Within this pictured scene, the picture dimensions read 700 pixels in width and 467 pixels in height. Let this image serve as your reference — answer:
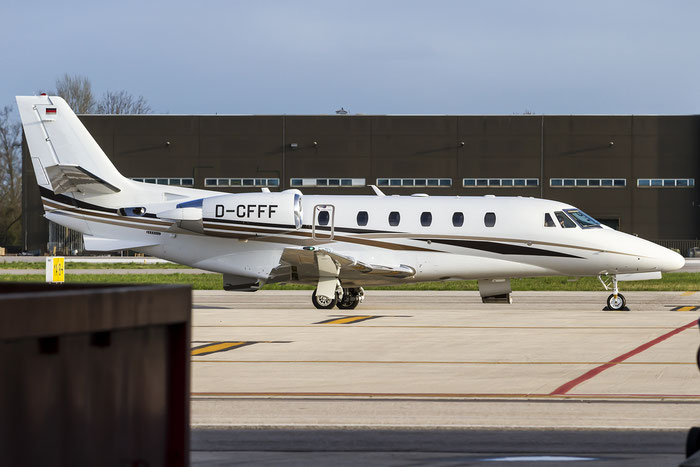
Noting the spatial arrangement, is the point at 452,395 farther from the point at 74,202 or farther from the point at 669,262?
the point at 74,202

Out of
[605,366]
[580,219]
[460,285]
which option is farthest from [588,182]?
[605,366]

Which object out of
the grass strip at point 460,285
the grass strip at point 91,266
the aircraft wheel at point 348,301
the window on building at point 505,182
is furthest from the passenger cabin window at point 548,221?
the window on building at point 505,182

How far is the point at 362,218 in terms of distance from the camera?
25.3 meters

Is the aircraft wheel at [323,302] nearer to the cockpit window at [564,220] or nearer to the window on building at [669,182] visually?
the cockpit window at [564,220]

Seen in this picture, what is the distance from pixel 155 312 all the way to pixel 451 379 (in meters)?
8.51

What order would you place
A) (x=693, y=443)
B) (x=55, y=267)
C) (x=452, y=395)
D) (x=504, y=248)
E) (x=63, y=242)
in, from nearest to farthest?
1. (x=693, y=443)
2. (x=452, y=395)
3. (x=504, y=248)
4. (x=55, y=267)
5. (x=63, y=242)

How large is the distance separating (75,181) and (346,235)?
7073 mm

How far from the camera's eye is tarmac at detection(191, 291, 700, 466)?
7895 millimetres

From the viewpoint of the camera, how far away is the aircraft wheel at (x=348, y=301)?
25891mm

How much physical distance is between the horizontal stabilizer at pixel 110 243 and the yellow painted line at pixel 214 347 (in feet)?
33.2

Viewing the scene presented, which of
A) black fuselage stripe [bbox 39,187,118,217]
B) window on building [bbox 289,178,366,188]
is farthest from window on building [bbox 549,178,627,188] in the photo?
black fuselage stripe [bbox 39,187,118,217]

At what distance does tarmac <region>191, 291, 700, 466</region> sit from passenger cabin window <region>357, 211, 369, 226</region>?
370cm

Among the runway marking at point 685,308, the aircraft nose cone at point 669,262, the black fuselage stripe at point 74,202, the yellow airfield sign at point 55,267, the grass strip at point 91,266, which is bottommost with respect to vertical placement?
the runway marking at point 685,308

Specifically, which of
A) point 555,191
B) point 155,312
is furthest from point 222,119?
point 155,312
